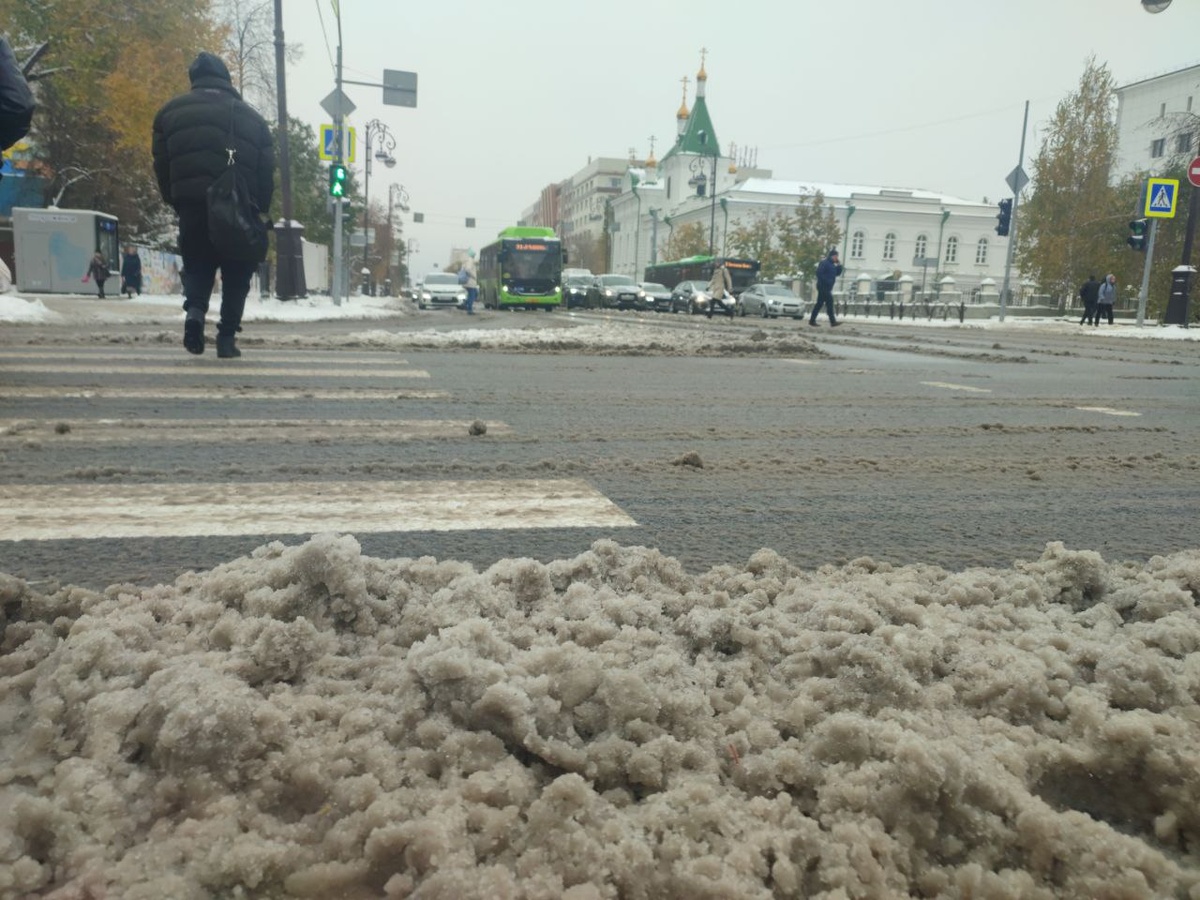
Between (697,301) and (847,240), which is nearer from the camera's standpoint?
(697,301)

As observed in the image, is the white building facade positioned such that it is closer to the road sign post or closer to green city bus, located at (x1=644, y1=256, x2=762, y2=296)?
green city bus, located at (x1=644, y1=256, x2=762, y2=296)

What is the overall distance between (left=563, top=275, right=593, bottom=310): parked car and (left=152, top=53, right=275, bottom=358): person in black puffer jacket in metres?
37.5

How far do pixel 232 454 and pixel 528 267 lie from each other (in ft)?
109

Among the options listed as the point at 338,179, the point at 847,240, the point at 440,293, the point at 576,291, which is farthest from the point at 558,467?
the point at 847,240

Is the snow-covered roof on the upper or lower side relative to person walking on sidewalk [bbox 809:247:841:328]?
upper

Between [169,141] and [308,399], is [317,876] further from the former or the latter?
[169,141]

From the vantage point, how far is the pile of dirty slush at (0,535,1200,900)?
1072 mm

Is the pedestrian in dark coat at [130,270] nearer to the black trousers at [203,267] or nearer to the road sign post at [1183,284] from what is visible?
the black trousers at [203,267]

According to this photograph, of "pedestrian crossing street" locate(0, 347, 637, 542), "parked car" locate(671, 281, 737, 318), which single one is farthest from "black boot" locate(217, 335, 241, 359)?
"parked car" locate(671, 281, 737, 318)

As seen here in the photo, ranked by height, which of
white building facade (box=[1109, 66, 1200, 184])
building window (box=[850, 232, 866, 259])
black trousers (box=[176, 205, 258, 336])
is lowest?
black trousers (box=[176, 205, 258, 336])

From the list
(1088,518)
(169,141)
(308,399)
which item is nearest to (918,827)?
(1088,518)

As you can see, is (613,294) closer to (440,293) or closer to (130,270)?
(440,293)

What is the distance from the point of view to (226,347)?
286 inches

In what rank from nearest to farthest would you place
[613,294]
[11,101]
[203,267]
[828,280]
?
[11,101] → [203,267] → [828,280] → [613,294]
